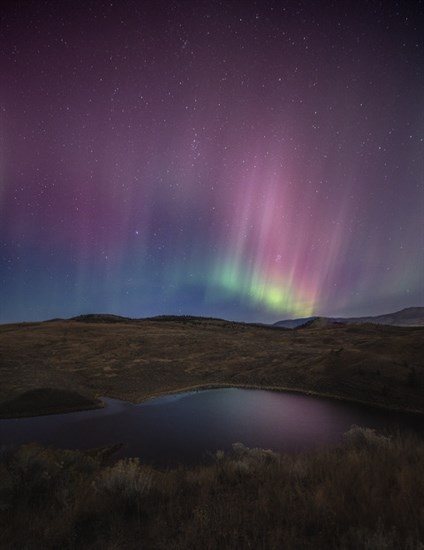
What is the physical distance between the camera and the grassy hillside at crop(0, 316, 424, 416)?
22547 millimetres

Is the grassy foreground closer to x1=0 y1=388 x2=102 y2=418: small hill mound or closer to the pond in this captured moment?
the pond

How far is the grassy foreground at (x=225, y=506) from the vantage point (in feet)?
17.0

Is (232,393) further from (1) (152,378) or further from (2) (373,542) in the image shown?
(2) (373,542)

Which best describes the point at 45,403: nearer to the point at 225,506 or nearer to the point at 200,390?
the point at 200,390

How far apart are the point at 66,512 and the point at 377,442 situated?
9.86 m

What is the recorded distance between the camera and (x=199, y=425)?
19.3 metres

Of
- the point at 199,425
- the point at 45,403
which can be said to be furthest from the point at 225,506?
the point at 45,403

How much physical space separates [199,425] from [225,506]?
1350 cm

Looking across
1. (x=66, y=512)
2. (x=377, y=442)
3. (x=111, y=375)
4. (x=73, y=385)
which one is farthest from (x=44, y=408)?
(x=377, y=442)

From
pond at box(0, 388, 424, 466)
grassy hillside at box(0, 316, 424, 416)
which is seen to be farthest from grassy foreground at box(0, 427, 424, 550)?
grassy hillside at box(0, 316, 424, 416)

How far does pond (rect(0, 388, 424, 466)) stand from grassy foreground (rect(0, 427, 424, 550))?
20.4 feet

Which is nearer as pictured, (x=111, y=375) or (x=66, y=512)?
(x=66, y=512)

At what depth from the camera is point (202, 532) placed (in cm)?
542

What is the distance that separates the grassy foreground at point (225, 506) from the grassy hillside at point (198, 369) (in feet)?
48.4
